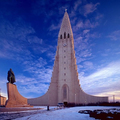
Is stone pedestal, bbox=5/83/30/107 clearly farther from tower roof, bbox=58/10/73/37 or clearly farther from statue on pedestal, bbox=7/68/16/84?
tower roof, bbox=58/10/73/37

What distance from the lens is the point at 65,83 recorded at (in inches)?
1628

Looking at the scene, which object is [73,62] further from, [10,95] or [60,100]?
[10,95]

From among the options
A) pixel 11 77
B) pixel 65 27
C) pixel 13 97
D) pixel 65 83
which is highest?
pixel 65 27

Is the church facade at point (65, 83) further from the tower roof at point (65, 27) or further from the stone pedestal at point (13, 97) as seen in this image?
the stone pedestal at point (13, 97)

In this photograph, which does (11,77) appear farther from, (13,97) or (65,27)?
(65,27)

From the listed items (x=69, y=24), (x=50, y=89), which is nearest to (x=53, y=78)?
(x=50, y=89)

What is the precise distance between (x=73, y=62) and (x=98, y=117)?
35.9m

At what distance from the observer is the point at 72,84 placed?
40969mm

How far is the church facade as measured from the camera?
131ft

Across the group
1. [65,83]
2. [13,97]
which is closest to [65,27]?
[65,83]

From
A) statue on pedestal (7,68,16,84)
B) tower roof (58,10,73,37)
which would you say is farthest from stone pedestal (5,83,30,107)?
tower roof (58,10,73,37)

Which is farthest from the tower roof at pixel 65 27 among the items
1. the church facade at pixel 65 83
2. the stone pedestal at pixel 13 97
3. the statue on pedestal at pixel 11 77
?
the stone pedestal at pixel 13 97

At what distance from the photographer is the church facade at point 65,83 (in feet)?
131

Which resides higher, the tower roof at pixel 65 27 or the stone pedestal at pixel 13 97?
the tower roof at pixel 65 27
